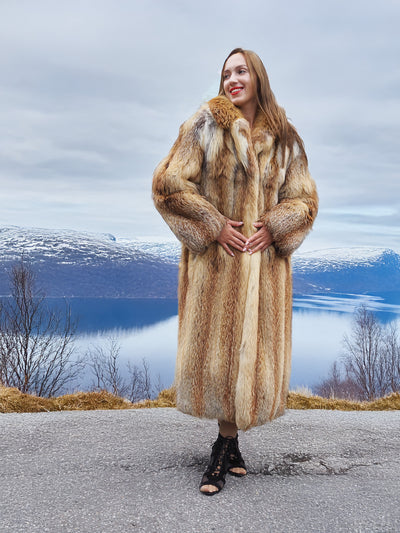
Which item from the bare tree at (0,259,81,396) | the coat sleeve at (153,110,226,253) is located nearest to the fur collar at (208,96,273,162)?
the coat sleeve at (153,110,226,253)

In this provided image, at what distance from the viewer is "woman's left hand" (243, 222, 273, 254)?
9.31 feet

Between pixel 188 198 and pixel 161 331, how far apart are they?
10700cm

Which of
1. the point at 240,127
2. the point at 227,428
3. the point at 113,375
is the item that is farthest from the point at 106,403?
the point at 113,375

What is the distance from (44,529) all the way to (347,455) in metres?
2.42

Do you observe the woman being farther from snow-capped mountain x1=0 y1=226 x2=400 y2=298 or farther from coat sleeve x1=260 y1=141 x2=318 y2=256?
snow-capped mountain x1=0 y1=226 x2=400 y2=298

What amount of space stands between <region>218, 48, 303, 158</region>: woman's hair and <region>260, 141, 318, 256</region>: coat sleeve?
0.13 meters

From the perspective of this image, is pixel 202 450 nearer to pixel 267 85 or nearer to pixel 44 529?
pixel 44 529

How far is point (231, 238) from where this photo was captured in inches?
111

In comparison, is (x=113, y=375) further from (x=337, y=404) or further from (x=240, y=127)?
(x=240, y=127)

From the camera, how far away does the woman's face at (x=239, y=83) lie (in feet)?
9.97

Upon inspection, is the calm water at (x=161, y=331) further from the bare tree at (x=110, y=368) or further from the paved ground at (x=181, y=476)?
the paved ground at (x=181, y=476)

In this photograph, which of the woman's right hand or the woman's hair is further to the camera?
the woman's hair

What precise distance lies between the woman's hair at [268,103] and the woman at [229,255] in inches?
0.5

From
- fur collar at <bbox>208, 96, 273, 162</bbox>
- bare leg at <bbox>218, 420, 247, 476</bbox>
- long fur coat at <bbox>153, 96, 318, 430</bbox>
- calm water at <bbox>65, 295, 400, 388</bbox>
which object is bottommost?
calm water at <bbox>65, 295, 400, 388</bbox>
